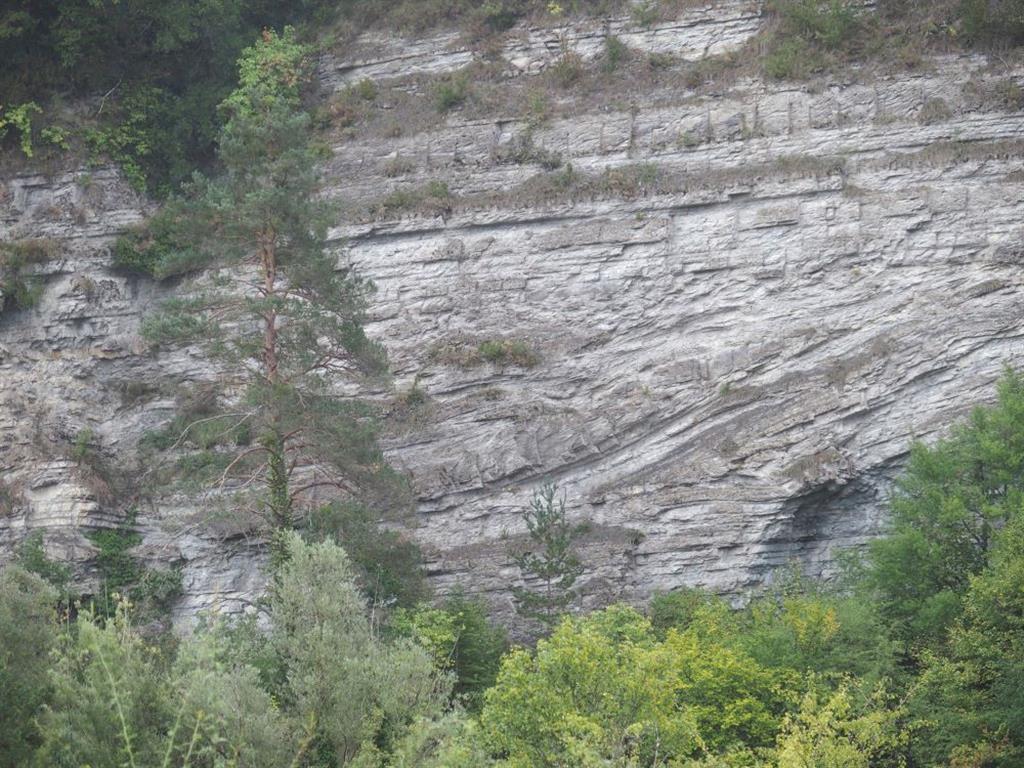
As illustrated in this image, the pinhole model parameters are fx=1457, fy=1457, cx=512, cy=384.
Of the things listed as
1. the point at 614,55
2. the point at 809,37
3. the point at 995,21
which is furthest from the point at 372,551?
the point at 995,21

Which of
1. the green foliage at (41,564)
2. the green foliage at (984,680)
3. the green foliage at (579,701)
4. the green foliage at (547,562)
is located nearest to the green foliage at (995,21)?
the green foliage at (984,680)

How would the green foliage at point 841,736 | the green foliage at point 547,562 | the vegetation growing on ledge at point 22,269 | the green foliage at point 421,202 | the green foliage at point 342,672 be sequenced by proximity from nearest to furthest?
the green foliage at point 342,672
the green foliage at point 841,736
the green foliage at point 547,562
the green foliage at point 421,202
the vegetation growing on ledge at point 22,269

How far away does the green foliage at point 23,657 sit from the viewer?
16.8 meters

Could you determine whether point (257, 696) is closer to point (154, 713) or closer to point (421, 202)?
A: point (154, 713)

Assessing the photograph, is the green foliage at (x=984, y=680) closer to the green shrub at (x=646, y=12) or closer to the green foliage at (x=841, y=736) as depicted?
the green foliage at (x=841, y=736)

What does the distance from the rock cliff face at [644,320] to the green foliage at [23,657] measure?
776 cm

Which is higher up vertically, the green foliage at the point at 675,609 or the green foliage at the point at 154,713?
the green foliage at the point at 154,713

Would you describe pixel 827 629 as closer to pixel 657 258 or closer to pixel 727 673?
pixel 727 673

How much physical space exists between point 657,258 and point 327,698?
1479 cm

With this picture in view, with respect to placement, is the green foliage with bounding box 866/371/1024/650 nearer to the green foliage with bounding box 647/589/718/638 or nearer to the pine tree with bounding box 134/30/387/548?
the green foliage with bounding box 647/589/718/638

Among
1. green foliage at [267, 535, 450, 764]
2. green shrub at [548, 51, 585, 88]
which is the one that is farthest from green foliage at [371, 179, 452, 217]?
green foliage at [267, 535, 450, 764]

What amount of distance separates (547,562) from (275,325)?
652 cm

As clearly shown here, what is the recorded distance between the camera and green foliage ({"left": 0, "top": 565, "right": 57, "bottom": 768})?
1683 centimetres

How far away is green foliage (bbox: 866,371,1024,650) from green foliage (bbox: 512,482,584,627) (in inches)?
207
